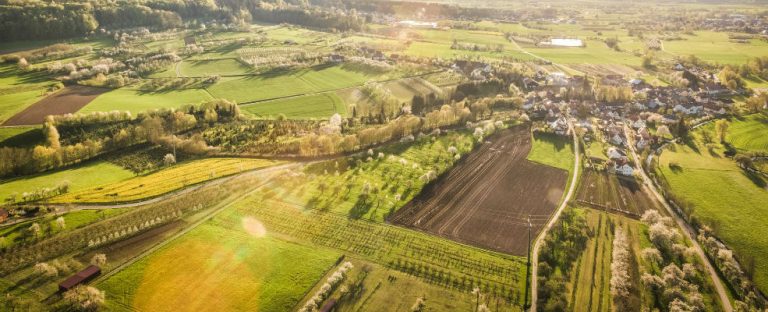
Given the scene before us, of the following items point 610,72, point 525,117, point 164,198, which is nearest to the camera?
point 164,198

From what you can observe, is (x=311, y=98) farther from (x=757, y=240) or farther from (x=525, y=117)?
(x=757, y=240)

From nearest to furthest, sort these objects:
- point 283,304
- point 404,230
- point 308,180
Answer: point 283,304, point 404,230, point 308,180

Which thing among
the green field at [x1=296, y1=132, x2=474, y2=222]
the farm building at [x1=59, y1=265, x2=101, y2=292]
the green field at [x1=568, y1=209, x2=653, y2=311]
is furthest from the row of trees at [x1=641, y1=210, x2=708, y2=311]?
the farm building at [x1=59, y1=265, x2=101, y2=292]

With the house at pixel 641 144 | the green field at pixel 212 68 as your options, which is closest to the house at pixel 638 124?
the house at pixel 641 144

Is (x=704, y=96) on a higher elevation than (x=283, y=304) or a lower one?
higher

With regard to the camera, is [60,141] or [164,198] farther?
[60,141]

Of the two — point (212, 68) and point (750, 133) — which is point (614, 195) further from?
point (212, 68)

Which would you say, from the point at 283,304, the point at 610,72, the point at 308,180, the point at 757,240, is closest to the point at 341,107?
the point at 308,180
